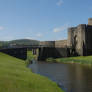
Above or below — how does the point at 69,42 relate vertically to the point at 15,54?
above

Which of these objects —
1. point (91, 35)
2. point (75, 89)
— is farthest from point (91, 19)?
point (75, 89)

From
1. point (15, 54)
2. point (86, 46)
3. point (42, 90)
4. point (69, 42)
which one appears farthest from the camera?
point (69, 42)

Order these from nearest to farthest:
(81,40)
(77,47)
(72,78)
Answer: (72,78) → (81,40) → (77,47)

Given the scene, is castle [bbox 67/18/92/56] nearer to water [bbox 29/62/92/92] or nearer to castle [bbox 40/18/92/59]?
castle [bbox 40/18/92/59]

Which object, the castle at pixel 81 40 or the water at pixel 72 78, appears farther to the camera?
the castle at pixel 81 40

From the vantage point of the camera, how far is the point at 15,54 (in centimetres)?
5097

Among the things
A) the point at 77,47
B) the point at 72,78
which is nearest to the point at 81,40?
the point at 77,47

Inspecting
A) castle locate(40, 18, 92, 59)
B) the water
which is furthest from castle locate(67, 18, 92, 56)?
the water

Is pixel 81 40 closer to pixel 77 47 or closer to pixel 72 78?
pixel 77 47

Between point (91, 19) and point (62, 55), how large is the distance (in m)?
25.1

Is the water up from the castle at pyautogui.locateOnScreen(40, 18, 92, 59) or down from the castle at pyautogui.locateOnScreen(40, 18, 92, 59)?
down

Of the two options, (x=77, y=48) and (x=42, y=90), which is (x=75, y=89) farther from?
(x=77, y=48)

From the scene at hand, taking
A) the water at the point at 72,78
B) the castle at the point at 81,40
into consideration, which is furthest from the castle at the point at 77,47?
the water at the point at 72,78

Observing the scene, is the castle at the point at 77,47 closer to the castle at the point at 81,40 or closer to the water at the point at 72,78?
the castle at the point at 81,40
